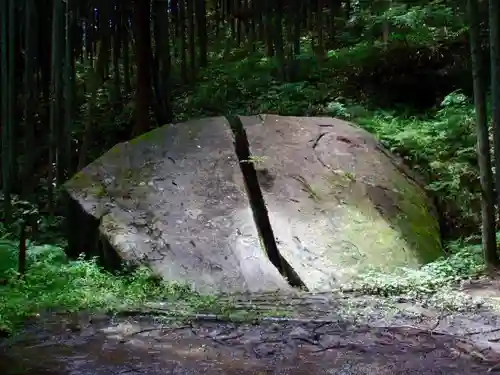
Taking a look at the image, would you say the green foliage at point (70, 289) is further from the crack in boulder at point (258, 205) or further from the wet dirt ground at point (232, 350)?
the crack in boulder at point (258, 205)

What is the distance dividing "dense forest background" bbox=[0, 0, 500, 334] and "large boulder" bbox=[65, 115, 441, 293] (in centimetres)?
48

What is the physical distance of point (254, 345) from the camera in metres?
3.83

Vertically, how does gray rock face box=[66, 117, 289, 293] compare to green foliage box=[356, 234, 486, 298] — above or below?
above

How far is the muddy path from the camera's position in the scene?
3.37 m

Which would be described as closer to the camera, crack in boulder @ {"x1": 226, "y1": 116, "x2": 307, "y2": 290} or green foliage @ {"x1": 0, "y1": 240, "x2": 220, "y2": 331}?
green foliage @ {"x1": 0, "y1": 240, "x2": 220, "y2": 331}

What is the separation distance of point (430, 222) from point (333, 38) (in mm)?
8183

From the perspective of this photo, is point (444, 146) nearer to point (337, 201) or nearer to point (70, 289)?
point (337, 201)

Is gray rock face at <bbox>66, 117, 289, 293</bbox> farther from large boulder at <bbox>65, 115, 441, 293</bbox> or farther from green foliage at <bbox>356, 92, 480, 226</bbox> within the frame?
green foliage at <bbox>356, 92, 480, 226</bbox>

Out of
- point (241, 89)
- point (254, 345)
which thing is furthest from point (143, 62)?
point (254, 345)

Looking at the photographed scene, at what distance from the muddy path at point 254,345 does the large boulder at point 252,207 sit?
139cm

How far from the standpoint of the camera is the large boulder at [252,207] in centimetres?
616

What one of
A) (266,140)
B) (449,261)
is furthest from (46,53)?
(449,261)

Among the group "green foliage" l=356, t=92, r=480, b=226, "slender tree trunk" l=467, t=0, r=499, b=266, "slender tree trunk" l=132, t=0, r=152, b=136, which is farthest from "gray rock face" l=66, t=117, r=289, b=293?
"green foliage" l=356, t=92, r=480, b=226

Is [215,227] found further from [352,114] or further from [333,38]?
[333,38]
